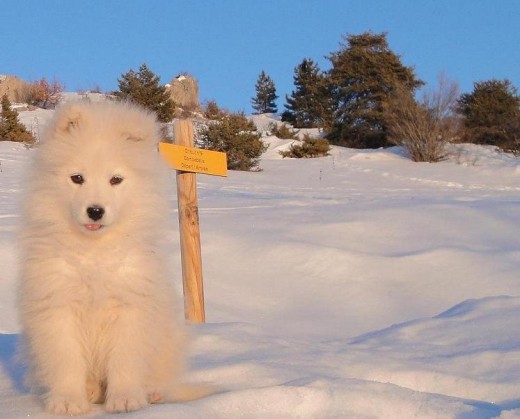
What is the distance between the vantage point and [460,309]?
5609 millimetres

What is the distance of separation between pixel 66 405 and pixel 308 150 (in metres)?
20.7

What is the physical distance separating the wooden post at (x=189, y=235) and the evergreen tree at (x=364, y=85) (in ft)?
73.9

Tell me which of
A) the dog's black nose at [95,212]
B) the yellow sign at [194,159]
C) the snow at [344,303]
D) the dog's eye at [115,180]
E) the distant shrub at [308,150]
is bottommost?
the snow at [344,303]

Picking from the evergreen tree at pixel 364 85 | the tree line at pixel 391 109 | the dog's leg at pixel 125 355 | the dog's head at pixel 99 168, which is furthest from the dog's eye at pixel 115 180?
the evergreen tree at pixel 364 85

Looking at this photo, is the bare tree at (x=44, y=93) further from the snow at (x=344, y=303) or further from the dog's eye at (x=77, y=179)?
the dog's eye at (x=77, y=179)

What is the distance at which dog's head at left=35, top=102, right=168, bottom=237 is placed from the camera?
9.39ft

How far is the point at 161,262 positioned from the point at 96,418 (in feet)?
2.31

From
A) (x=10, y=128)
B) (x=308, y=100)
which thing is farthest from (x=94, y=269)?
(x=308, y=100)

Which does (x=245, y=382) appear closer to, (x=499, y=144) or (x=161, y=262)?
(x=161, y=262)

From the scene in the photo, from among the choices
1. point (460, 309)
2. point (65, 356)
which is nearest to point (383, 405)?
point (65, 356)

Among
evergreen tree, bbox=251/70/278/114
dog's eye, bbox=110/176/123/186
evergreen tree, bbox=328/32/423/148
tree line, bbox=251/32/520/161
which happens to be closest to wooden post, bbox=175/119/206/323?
dog's eye, bbox=110/176/123/186

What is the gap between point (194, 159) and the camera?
5816 mm

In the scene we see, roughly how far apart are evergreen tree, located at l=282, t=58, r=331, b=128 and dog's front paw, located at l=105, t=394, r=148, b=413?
2997 centimetres

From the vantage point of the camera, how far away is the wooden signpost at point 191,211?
19.3ft
